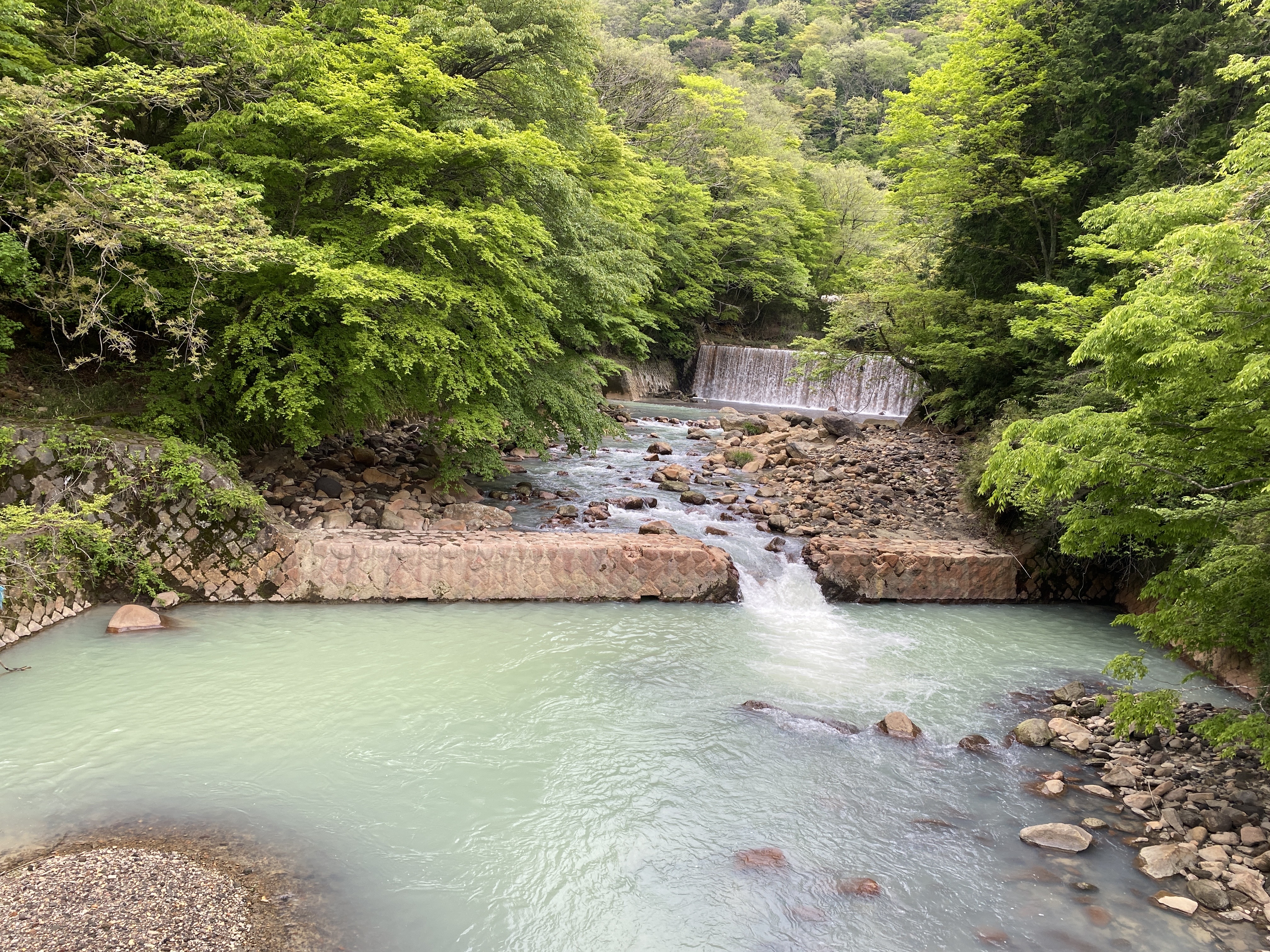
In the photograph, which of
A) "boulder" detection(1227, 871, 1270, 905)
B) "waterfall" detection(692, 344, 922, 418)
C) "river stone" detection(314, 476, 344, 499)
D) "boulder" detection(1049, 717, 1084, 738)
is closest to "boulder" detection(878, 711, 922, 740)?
"boulder" detection(1049, 717, 1084, 738)

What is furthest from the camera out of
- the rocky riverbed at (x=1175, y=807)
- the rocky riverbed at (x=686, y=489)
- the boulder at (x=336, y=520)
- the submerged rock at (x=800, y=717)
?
the rocky riverbed at (x=686, y=489)

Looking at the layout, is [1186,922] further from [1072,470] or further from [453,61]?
[453,61]

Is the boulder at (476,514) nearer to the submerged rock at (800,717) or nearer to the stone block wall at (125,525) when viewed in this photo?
the stone block wall at (125,525)

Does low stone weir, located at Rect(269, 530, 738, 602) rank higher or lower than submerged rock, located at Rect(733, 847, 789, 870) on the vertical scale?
higher

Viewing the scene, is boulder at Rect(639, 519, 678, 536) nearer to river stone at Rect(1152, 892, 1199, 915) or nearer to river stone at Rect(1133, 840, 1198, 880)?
river stone at Rect(1133, 840, 1198, 880)

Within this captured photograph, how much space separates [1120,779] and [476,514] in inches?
337

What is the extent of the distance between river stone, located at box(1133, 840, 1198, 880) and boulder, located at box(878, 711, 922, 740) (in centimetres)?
186

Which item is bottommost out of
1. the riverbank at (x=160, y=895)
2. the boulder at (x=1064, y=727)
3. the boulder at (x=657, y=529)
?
the riverbank at (x=160, y=895)

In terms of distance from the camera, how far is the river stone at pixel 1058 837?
5.05 meters

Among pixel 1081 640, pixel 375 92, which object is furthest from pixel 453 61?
pixel 1081 640

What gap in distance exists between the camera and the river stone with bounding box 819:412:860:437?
1967 centimetres

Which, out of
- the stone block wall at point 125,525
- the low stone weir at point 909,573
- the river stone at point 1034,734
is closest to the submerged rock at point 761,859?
the river stone at point 1034,734

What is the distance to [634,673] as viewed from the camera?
7.52 metres

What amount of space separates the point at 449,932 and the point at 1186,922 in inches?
174
